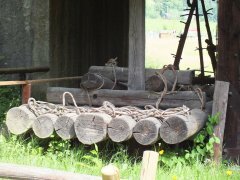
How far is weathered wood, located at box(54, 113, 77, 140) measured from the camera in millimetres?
5973

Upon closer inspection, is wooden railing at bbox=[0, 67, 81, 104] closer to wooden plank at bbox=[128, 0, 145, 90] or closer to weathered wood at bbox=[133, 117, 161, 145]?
wooden plank at bbox=[128, 0, 145, 90]

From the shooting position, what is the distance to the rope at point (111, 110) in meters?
5.84

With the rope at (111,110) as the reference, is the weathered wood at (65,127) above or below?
below

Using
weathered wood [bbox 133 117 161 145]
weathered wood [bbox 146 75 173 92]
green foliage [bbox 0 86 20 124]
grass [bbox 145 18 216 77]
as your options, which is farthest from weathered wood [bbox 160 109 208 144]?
grass [bbox 145 18 216 77]

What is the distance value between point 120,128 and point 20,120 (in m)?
1.18

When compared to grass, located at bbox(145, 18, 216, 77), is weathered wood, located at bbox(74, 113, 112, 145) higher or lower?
lower

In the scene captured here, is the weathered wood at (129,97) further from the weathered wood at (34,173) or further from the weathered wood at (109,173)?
the weathered wood at (109,173)

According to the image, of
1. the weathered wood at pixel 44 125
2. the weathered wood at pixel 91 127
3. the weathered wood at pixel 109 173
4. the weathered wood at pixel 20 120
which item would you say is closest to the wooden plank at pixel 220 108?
the weathered wood at pixel 91 127

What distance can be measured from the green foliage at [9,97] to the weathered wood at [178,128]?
3139 millimetres

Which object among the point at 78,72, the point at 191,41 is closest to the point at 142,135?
the point at 78,72

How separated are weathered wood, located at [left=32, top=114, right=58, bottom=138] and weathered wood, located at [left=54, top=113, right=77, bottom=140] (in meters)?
0.08

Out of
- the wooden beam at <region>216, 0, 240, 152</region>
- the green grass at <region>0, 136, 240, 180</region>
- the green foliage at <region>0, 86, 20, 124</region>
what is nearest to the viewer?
the green grass at <region>0, 136, 240, 180</region>

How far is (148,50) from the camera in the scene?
84.9ft

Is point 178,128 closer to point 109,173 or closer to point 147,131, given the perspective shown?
point 147,131
